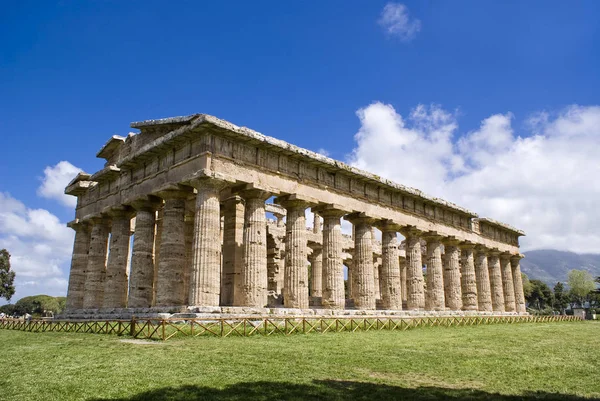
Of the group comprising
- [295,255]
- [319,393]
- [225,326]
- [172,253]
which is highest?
[295,255]

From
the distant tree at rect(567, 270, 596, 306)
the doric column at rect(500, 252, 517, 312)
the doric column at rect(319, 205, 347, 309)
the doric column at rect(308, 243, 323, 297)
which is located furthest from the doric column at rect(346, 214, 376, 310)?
the distant tree at rect(567, 270, 596, 306)

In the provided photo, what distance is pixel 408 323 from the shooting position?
25.8 metres

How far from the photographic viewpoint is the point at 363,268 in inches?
1186

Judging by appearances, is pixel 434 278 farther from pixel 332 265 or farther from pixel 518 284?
pixel 518 284

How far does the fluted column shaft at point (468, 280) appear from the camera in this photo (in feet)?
133

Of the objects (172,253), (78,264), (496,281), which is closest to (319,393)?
(172,253)

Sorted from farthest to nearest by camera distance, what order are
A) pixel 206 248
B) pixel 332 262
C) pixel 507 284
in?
pixel 507 284 → pixel 332 262 → pixel 206 248

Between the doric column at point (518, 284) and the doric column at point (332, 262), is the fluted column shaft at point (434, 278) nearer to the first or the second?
the doric column at point (332, 262)

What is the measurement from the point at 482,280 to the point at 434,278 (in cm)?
901

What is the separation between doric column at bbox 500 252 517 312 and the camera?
45875 mm

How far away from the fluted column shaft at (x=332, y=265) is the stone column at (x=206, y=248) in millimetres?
7612

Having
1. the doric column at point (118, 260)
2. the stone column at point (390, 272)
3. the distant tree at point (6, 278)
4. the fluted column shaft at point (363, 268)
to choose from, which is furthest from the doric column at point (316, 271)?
the distant tree at point (6, 278)

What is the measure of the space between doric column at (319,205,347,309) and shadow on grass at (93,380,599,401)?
17.7 m

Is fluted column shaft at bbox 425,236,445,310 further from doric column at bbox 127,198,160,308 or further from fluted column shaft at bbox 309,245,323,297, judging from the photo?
doric column at bbox 127,198,160,308
